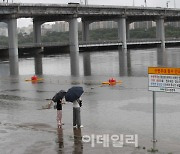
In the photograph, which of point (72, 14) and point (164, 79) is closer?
point (164, 79)

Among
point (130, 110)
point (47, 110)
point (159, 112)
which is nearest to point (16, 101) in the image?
point (47, 110)

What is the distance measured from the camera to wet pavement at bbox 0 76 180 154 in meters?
12.5

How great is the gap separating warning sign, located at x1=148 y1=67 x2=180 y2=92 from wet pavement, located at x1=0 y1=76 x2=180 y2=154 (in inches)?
74.6

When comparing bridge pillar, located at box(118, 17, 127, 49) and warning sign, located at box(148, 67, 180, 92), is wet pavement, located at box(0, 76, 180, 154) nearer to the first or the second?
warning sign, located at box(148, 67, 180, 92)

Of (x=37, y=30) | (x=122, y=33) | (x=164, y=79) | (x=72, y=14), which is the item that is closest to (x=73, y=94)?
(x=164, y=79)

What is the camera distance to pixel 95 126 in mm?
15828

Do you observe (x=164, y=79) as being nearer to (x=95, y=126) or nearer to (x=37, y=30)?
(x=95, y=126)

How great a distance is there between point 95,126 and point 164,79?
4.84m

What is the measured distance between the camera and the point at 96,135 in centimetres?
1413

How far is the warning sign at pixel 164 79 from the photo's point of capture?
11.6 metres

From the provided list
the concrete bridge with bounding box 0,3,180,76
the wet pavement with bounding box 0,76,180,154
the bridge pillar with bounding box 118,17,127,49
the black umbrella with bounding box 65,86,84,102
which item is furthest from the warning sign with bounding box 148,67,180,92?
the bridge pillar with bounding box 118,17,127,49

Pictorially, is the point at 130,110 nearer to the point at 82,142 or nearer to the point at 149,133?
the point at 149,133

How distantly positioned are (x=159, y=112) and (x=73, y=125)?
5.16 m

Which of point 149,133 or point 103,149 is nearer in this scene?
point 103,149
